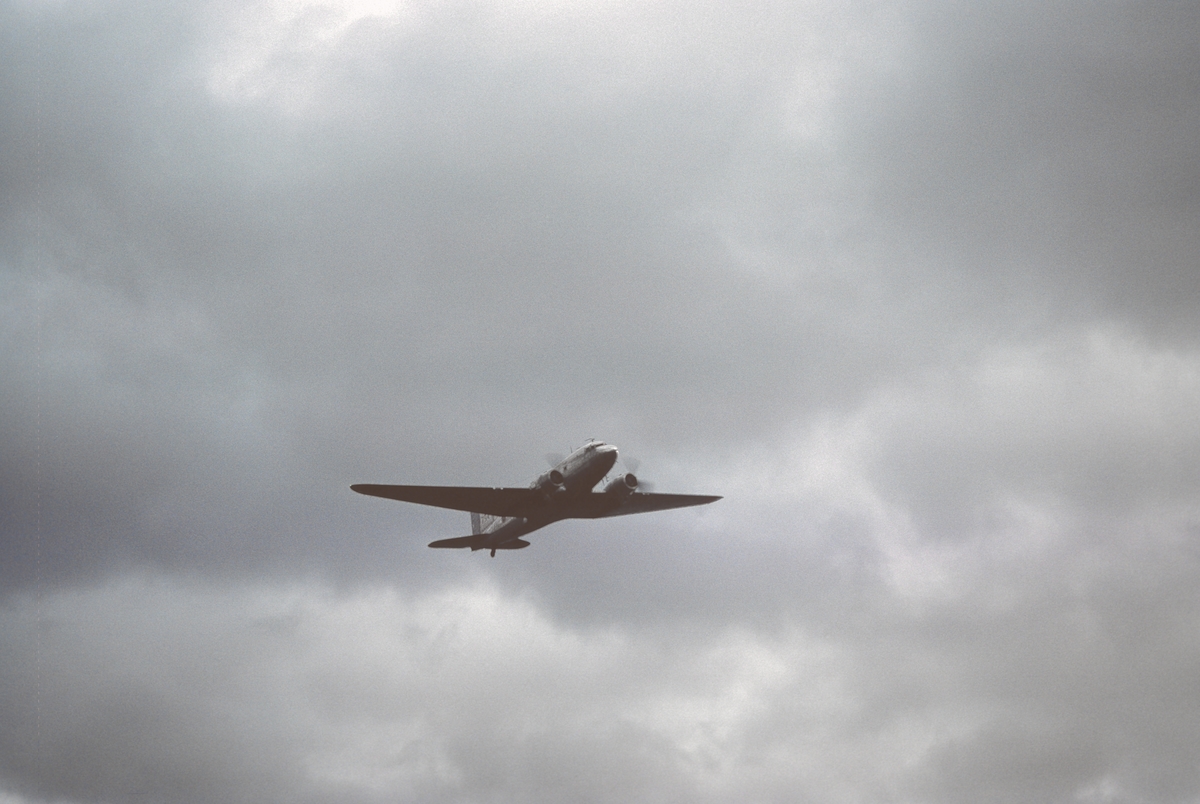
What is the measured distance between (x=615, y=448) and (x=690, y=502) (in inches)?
831

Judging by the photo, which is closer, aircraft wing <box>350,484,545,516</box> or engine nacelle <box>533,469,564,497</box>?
engine nacelle <box>533,469,564,497</box>

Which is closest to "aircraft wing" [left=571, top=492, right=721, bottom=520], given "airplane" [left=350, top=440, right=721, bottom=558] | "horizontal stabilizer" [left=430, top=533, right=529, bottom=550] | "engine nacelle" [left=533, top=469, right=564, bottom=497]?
"airplane" [left=350, top=440, right=721, bottom=558]

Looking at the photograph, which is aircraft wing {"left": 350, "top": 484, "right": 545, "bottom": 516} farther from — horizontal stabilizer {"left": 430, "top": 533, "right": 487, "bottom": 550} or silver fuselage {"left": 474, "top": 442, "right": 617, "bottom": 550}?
horizontal stabilizer {"left": 430, "top": 533, "right": 487, "bottom": 550}

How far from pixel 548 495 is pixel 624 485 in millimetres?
5332

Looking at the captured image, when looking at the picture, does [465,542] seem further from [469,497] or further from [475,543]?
[469,497]

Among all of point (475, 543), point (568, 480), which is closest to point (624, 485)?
point (568, 480)

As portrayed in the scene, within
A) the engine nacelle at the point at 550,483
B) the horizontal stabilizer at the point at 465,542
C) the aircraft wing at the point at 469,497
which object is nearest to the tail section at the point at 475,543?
the horizontal stabilizer at the point at 465,542

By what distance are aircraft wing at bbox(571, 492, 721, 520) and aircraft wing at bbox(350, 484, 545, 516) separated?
138 inches

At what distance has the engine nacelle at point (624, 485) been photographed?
230ft

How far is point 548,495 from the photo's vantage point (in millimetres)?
71250

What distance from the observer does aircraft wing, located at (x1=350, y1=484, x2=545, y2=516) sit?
71188 mm

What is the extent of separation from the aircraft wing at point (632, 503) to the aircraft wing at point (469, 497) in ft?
11.5

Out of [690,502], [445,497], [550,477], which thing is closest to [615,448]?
[550,477]

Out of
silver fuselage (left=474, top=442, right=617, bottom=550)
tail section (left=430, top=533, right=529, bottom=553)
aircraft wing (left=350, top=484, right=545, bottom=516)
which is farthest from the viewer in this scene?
tail section (left=430, top=533, right=529, bottom=553)
